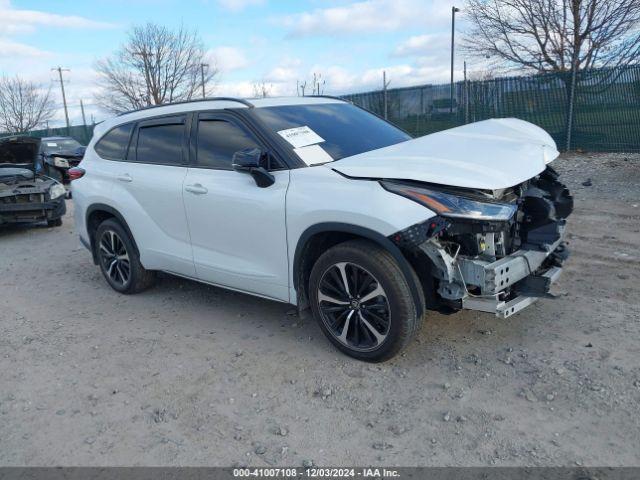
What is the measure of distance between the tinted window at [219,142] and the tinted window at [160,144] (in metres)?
0.28

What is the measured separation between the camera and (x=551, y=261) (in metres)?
3.99

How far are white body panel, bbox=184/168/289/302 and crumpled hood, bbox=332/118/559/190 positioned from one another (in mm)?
569

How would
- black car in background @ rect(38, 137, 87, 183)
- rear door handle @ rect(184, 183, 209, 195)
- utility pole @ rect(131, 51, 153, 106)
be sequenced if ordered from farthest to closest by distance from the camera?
1. utility pole @ rect(131, 51, 153, 106)
2. black car in background @ rect(38, 137, 87, 183)
3. rear door handle @ rect(184, 183, 209, 195)

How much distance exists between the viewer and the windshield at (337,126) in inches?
166

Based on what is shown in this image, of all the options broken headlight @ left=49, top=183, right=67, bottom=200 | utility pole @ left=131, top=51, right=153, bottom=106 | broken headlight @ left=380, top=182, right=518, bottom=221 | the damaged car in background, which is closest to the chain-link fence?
broken headlight @ left=49, top=183, right=67, bottom=200

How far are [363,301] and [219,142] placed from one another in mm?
1794

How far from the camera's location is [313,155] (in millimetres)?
4012

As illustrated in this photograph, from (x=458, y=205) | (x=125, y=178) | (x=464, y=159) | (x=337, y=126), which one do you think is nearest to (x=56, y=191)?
(x=125, y=178)

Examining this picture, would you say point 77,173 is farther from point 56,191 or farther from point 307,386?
point 56,191

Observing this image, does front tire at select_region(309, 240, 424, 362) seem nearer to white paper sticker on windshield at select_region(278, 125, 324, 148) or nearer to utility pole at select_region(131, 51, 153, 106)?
white paper sticker on windshield at select_region(278, 125, 324, 148)

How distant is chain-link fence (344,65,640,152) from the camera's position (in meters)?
12.1

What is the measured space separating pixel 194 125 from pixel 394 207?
214cm

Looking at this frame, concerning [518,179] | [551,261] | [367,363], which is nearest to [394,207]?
[518,179]

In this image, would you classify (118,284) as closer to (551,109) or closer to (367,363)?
(367,363)
